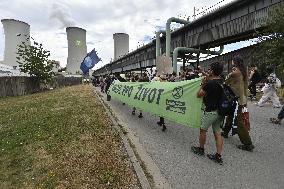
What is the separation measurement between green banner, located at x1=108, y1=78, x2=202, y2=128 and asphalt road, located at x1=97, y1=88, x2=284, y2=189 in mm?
664

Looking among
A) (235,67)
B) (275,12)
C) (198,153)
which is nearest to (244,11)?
(275,12)

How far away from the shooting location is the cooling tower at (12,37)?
61.8 meters

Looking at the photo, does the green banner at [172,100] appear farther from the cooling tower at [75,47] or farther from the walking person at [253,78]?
the cooling tower at [75,47]

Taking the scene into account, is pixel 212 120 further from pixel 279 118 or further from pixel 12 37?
pixel 12 37

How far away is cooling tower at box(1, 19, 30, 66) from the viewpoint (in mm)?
61844

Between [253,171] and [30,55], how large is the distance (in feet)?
113

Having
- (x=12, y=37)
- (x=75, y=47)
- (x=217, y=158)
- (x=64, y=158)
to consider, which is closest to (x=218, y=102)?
(x=217, y=158)

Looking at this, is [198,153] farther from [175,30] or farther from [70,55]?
[70,55]

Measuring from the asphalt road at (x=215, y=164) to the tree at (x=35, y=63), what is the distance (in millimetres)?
29075

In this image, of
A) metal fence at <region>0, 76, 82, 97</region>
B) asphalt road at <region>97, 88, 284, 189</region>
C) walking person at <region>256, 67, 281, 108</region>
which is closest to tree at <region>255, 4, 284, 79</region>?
walking person at <region>256, 67, 281, 108</region>

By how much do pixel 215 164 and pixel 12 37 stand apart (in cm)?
6569

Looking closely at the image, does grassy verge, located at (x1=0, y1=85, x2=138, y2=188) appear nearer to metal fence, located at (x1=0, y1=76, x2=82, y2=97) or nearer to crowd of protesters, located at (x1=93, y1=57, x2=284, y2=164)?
crowd of protesters, located at (x1=93, y1=57, x2=284, y2=164)

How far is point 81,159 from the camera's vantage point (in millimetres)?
6066

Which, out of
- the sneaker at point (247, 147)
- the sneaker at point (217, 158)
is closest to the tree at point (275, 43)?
the sneaker at point (247, 147)
